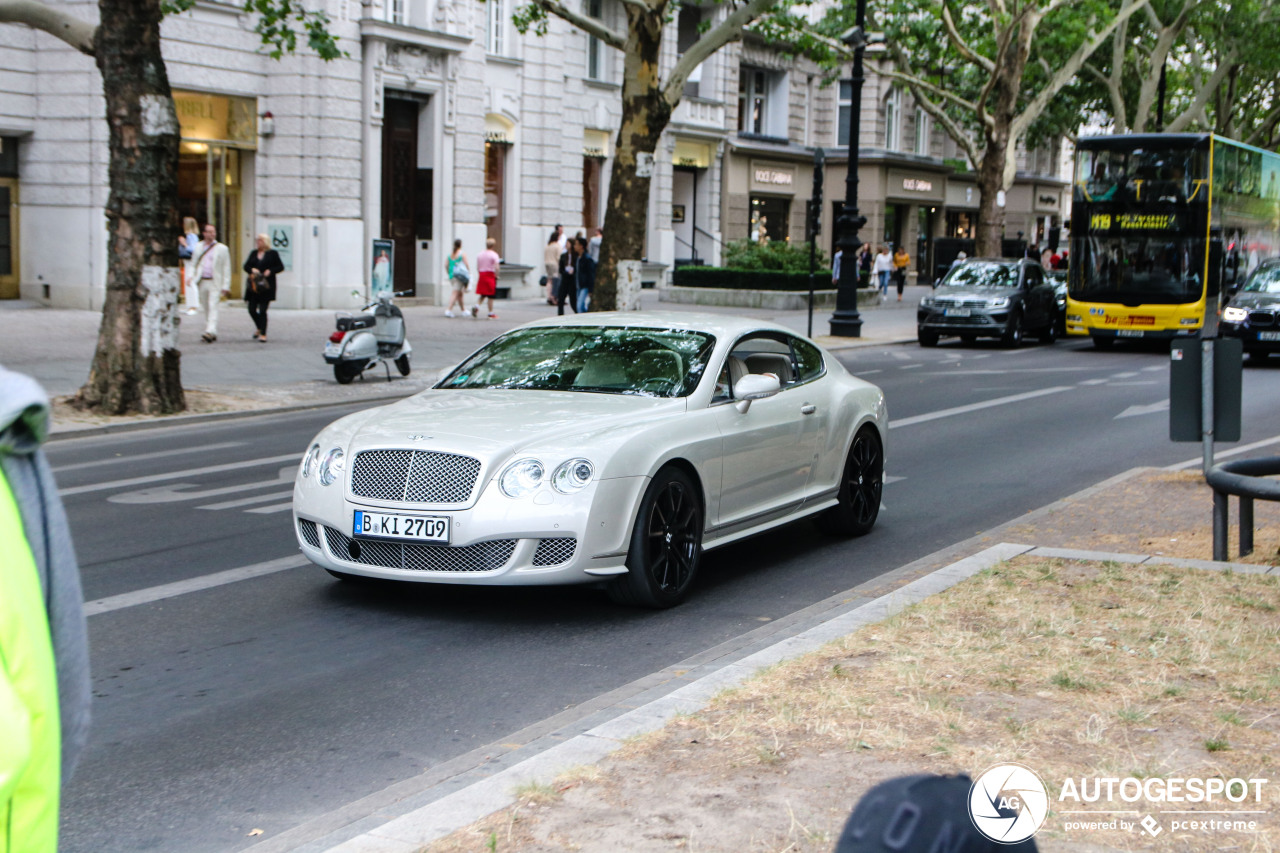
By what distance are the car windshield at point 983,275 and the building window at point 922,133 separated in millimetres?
27718

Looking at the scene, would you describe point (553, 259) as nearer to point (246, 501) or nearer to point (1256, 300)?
point (1256, 300)

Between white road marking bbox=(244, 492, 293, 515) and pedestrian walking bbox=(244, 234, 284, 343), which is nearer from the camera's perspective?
white road marking bbox=(244, 492, 293, 515)

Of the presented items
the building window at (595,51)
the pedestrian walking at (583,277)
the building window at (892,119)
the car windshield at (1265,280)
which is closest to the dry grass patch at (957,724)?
the car windshield at (1265,280)

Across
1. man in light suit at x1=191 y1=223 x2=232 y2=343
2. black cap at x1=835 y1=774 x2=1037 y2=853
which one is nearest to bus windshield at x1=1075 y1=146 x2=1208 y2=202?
man in light suit at x1=191 y1=223 x2=232 y2=343

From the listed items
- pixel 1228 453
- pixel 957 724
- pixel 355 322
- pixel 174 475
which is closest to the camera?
pixel 957 724

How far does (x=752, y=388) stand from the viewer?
305 inches

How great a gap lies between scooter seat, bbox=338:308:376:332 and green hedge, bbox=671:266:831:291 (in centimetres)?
1868

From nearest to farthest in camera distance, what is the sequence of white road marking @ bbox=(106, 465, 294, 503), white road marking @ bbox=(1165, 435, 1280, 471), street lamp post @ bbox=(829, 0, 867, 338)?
white road marking @ bbox=(106, 465, 294, 503)
white road marking @ bbox=(1165, 435, 1280, 471)
street lamp post @ bbox=(829, 0, 867, 338)

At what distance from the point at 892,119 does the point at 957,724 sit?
52.0 meters

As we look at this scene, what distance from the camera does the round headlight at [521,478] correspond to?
6645mm

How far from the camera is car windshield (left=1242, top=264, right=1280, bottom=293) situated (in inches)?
963

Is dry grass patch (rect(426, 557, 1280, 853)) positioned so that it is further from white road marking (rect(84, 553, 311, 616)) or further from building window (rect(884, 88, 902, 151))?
building window (rect(884, 88, 902, 151))

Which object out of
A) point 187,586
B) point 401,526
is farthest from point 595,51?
point 401,526

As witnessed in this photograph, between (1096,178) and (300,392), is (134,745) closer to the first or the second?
(300,392)
